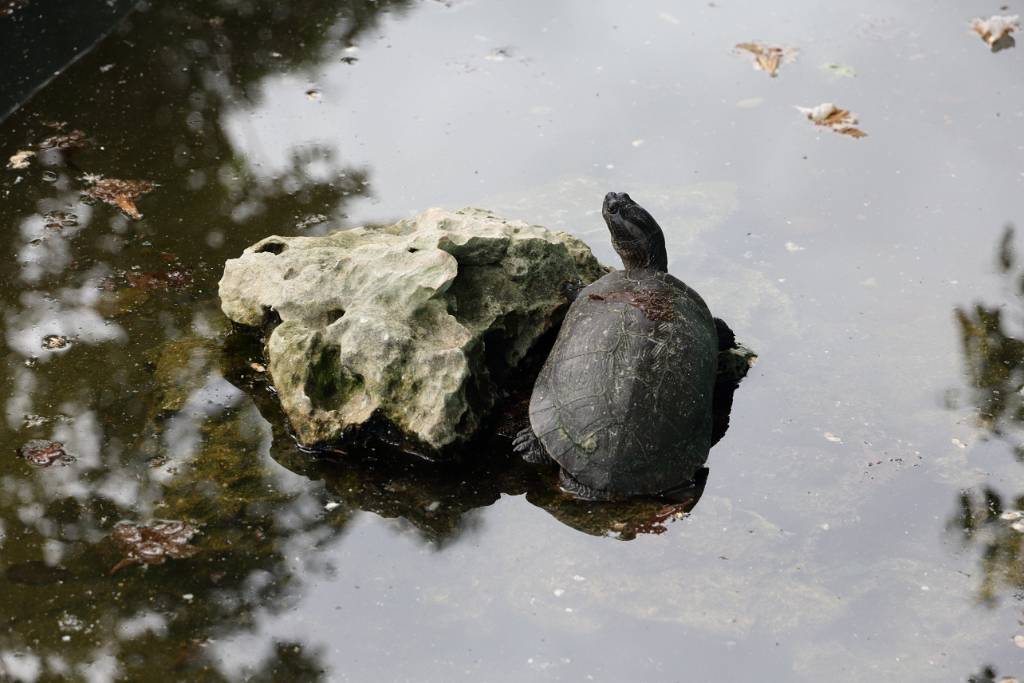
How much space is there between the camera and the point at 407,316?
490 cm

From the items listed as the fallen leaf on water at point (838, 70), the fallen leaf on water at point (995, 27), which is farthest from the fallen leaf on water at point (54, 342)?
the fallen leaf on water at point (995, 27)

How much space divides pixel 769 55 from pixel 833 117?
3.12ft

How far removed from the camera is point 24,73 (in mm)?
7676

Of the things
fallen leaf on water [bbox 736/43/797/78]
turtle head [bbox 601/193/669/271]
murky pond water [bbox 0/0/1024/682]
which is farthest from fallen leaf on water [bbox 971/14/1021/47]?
turtle head [bbox 601/193/669/271]

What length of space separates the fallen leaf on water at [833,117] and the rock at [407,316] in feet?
9.20

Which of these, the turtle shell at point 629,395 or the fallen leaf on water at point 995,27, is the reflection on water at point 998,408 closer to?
the turtle shell at point 629,395

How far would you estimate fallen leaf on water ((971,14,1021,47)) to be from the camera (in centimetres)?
823

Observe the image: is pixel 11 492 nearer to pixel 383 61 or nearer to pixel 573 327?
pixel 573 327

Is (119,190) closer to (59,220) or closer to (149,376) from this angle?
(59,220)

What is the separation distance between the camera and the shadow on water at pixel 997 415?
14.4 feet

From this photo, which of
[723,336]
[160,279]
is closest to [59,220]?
[160,279]

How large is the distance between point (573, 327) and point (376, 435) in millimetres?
988

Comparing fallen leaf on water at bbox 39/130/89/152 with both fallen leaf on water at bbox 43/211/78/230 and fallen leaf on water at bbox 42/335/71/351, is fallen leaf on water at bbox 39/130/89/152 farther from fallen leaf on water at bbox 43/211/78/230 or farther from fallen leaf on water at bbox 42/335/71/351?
fallen leaf on water at bbox 42/335/71/351

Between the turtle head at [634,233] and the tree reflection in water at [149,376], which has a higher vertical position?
the turtle head at [634,233]
